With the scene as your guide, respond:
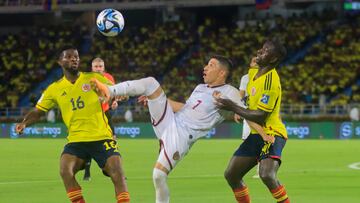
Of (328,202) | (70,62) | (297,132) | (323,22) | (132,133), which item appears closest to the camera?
(70,62)

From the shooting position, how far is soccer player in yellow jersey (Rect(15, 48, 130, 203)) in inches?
432

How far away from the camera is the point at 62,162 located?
11.1 meters

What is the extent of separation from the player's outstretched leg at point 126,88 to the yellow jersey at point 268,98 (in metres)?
1.58

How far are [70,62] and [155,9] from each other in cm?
A: 4575

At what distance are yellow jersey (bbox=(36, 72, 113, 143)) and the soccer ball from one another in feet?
9.06

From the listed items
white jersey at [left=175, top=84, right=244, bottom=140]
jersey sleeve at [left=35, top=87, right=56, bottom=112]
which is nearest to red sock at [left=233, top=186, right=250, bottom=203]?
white jersey at [left=175, top=84, right=244, bottom=140]

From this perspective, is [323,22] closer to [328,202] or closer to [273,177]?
[328,202]

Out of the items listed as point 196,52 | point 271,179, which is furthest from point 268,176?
point 196,52

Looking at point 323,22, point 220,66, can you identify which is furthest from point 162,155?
point 323,22

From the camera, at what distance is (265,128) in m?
10.9

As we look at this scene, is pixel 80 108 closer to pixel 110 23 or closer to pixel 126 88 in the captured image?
pixel 126 88

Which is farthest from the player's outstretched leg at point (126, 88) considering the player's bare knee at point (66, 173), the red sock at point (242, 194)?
the red sock at point (242, 194)

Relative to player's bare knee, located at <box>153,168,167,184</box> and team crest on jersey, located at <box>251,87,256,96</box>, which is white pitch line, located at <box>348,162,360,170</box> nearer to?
team crest on jersey, located at <box>251,87,256,96</box>

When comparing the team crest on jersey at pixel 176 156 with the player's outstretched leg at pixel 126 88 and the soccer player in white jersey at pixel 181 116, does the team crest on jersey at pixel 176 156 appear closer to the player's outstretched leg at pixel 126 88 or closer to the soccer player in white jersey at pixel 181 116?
the soccer player in white jersey at pixel 181 116
